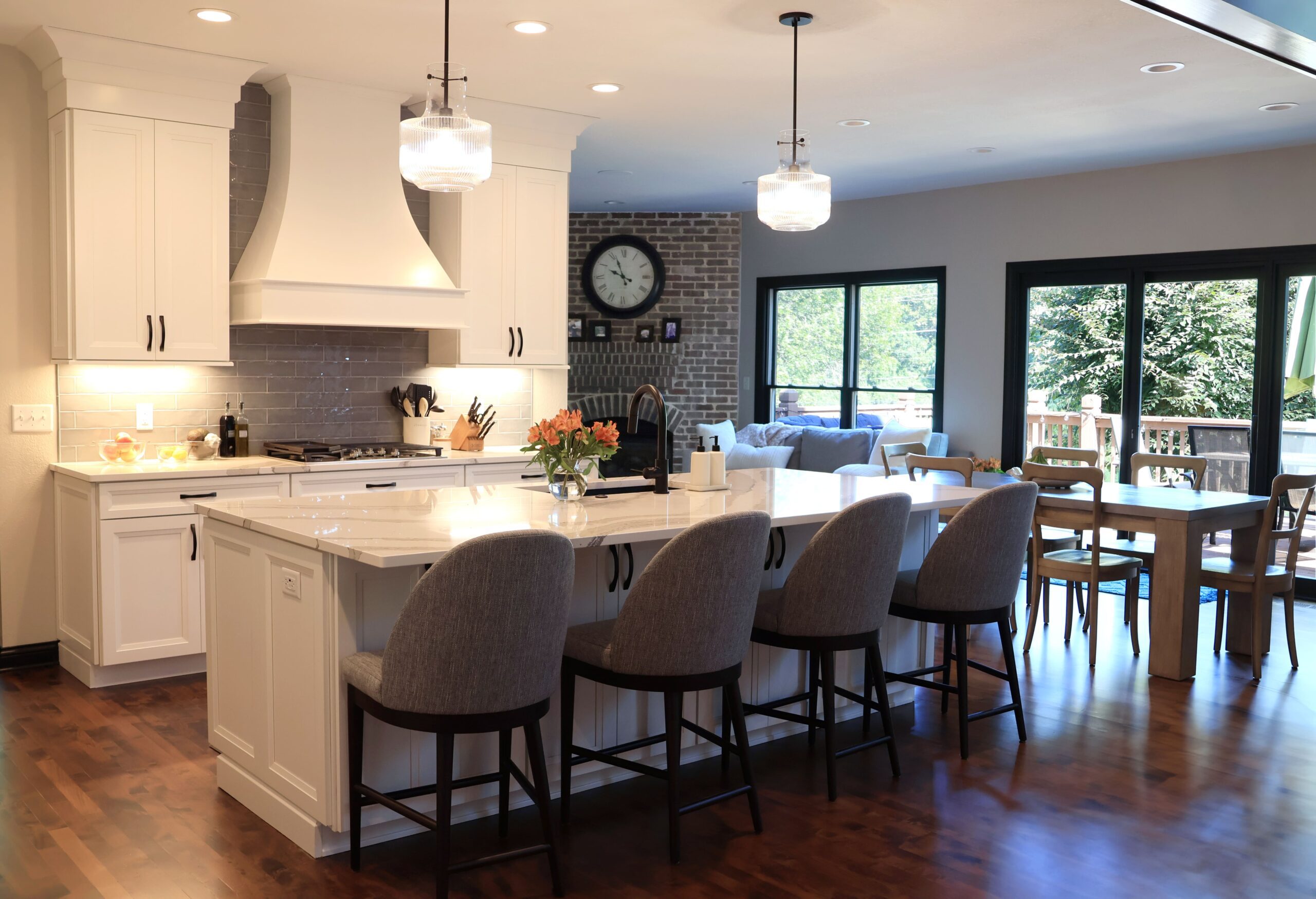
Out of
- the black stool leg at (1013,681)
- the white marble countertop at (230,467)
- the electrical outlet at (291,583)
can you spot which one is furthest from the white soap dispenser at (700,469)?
the white marble countertop at (230,467)

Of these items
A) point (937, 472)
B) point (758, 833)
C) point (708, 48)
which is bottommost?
point (758, 833)

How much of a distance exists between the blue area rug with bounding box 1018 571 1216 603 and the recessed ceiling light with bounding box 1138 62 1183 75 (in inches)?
110

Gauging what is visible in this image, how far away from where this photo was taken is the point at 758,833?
305 centimetres

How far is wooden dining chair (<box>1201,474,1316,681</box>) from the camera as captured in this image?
4.73m

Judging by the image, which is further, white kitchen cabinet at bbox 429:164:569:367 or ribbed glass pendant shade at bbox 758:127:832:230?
white kitchen cabinet at bbox 429:164:569:367

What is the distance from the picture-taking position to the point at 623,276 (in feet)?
29.8

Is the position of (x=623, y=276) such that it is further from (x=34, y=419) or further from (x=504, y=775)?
(x=504, y=775)

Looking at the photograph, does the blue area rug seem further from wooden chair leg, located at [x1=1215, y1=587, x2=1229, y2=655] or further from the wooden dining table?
the wooden dining table

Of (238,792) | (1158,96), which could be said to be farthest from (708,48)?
(238,792)

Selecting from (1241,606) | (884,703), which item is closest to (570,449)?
(884,703)

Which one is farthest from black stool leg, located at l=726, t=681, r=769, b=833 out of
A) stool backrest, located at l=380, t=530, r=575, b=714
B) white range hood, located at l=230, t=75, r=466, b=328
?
white range hood, located at l=230, t=75, r=466, b=328

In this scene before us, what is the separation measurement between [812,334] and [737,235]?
103cm

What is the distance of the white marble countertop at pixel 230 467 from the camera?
4.42m

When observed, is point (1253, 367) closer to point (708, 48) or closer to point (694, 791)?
point (708, 48)
